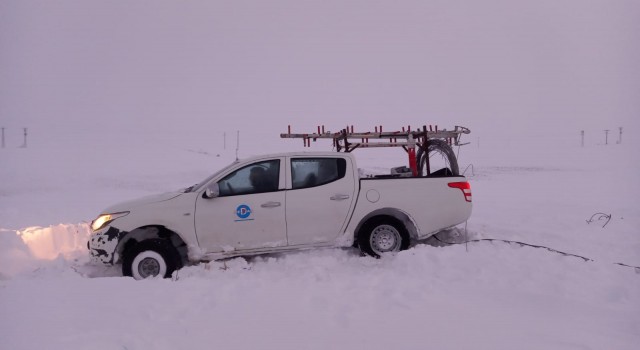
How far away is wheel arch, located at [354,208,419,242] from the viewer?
6680 mm

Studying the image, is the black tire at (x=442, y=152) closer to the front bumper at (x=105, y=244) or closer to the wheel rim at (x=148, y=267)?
the wheel rim at (x=148, y=267)

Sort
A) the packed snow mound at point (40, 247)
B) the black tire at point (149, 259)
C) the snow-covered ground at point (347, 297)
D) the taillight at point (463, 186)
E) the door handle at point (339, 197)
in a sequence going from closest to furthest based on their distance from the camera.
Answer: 1. the snow-covered ground at point (347, 297)
2. the black tire at point (149, 259)
3. the door handle at point (339, 197)
4. the packed snow mound at point (40, 247)
5. the taillight at point (463, 186)

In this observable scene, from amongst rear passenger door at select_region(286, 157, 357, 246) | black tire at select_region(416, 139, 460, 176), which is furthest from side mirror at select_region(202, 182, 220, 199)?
black tire at select_region(416, 139, 460, 176)

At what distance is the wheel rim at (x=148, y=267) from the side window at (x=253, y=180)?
1218mm

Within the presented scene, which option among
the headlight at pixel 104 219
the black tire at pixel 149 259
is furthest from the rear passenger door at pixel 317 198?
the headlight at pixel 104 219

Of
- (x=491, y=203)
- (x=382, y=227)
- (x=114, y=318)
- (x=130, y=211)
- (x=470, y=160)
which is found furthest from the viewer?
(x=470, y=160)

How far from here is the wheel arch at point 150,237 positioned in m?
6.14

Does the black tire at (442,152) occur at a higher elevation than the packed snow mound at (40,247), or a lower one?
higher

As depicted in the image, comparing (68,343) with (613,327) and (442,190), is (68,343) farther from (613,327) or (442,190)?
(442,190)

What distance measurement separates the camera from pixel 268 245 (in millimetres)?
6430

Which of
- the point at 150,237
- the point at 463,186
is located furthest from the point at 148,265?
the point at 463,186

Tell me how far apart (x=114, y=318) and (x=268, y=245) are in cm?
258

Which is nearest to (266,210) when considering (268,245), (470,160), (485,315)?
(268,245)

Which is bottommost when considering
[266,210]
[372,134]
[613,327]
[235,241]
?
[613,327]
